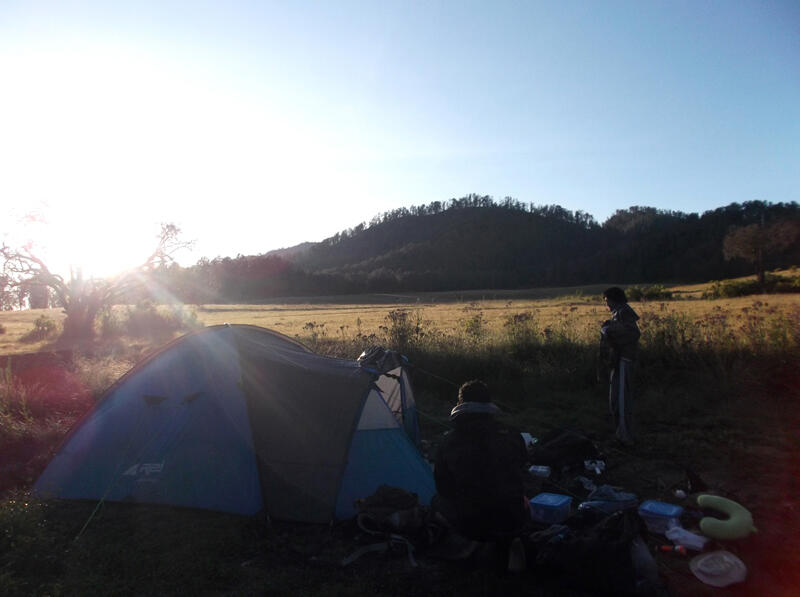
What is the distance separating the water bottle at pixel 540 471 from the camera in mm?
6867

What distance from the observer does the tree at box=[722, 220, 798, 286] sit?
58.2 metres

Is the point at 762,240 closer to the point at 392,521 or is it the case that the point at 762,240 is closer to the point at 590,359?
the point at 590,359

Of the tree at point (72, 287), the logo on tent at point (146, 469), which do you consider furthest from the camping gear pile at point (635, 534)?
the tree at point (72, 287)

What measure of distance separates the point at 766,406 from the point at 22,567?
10259 mm

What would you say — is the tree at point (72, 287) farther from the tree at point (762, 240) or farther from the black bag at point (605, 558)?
the tree at point (762, 240)

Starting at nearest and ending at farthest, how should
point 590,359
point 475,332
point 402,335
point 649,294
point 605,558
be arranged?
1. point 605,558
2. point 590,359
3. point 402,335
4. point 475,332
5. point 649,294

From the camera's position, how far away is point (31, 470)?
7117 millimetres

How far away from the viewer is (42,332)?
30.1m

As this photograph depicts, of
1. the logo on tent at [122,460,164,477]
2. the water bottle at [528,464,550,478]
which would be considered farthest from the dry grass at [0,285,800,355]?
the logo on tent at [122,460,164,477]

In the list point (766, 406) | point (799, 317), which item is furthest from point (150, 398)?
point (799, 317)

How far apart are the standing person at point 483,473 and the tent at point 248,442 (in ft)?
5.45

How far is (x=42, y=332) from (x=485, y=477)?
32143 mm

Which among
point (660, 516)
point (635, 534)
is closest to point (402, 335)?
point (660, 516)

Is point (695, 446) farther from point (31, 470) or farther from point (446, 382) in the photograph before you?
point (31, 470)
